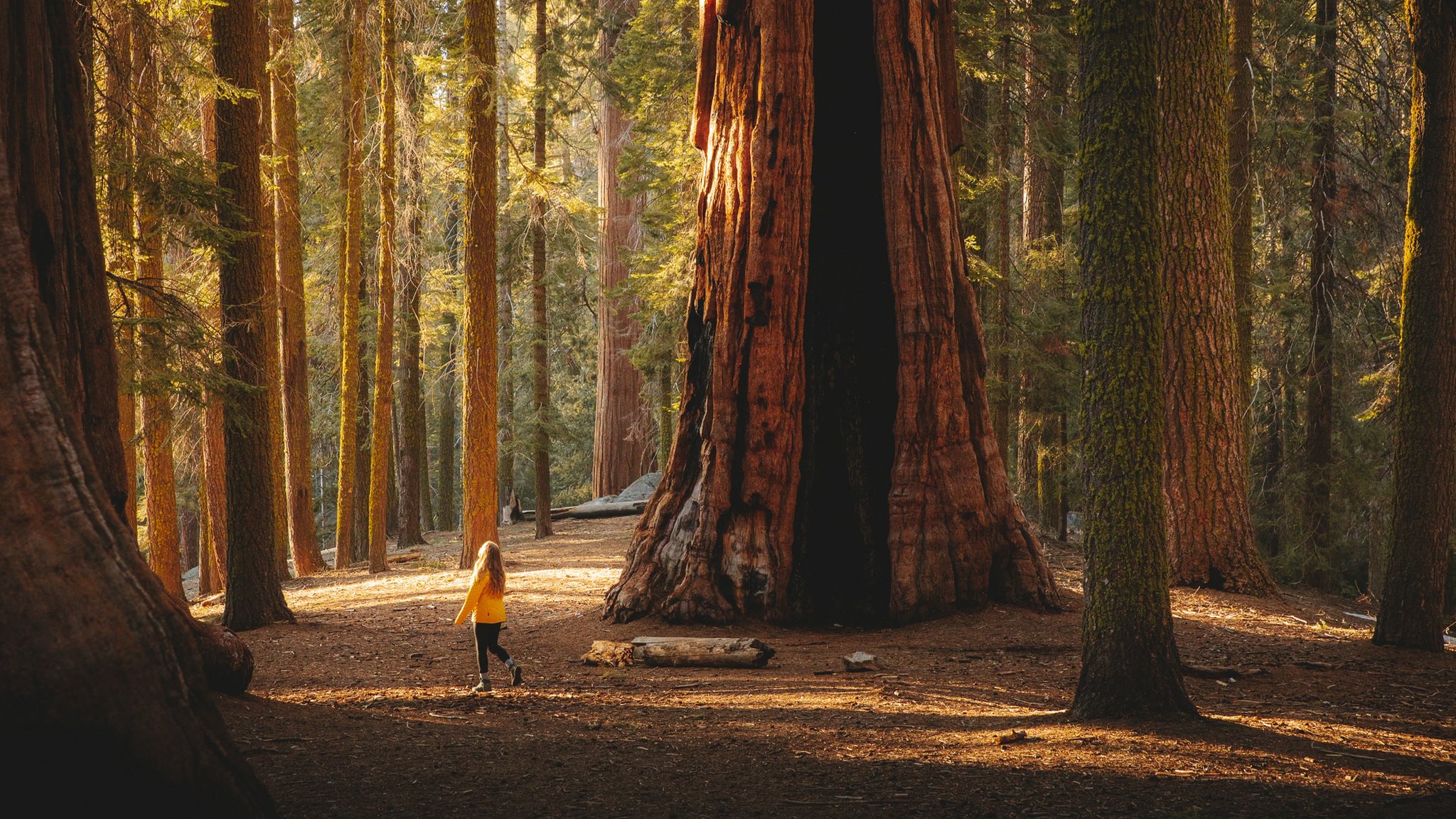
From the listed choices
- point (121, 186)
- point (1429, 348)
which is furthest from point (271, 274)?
point (1429, 348)

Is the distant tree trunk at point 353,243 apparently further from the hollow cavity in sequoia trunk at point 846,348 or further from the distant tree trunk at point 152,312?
the hollow cavity in sequoia trunk at point 846,348

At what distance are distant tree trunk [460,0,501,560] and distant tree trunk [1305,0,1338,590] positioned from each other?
11.4 m

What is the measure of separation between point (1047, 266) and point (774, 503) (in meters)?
11.5

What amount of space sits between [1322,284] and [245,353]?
1434cm

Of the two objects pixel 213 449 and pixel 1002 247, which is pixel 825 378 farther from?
pixel 213 449

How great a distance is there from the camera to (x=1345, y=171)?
15.2 m

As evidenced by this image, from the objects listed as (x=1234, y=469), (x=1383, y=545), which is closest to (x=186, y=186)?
(x=1234, y=469)

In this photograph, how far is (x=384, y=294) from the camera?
48.1ft

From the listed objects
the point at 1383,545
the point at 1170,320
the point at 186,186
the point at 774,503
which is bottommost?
the point at 1383,545

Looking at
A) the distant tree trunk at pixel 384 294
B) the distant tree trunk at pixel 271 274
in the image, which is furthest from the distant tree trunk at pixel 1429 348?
the distant tree trunk at pixel 271 274

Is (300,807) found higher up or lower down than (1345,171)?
lower down

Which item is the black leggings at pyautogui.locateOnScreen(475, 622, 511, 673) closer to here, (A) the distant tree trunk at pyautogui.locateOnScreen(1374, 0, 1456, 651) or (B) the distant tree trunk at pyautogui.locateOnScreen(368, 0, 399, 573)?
(A) the distant tree trunk at pyautogui.locateOnScreen(1374, 0, 1456, 651)

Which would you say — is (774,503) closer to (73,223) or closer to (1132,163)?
(1132,163)

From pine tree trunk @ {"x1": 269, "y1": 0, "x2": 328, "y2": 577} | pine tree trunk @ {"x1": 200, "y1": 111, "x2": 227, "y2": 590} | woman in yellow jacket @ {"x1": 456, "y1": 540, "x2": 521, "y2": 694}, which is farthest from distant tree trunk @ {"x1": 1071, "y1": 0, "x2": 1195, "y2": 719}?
pine tree trunk @ {"x1": 269, "y1": 0, "x2": 328, "y2": 577}
